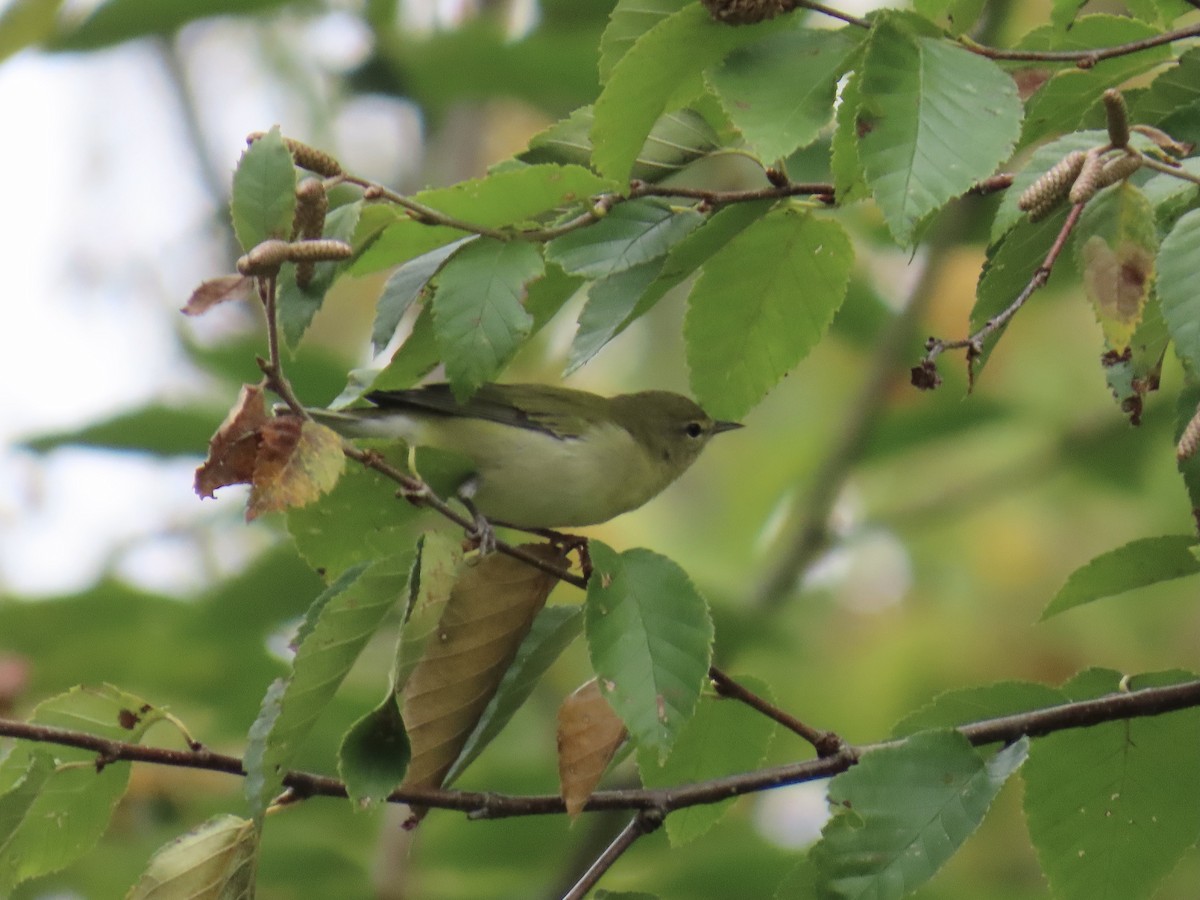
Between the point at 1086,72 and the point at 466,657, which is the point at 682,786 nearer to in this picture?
the point at 466,657

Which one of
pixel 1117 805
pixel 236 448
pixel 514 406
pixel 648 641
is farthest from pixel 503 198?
pixel 514 406

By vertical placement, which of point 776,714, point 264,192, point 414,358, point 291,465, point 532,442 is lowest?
point 532,442

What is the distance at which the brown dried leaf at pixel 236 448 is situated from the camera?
5.36 feet

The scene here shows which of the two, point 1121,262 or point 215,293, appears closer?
point 1121,262

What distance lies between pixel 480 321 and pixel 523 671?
19.5 inches

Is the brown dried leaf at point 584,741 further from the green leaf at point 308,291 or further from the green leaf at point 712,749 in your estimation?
the green leaf at point 308,291

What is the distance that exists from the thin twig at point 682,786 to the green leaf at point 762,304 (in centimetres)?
54

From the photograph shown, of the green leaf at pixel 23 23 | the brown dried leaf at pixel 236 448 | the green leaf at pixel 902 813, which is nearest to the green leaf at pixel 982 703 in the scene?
the green leaf at pixel 902 813

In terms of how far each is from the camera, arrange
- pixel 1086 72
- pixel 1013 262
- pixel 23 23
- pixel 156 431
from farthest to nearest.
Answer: pixel 156 431 < pixel 23 23 < pixel 1086 72 < pixel 1013 262

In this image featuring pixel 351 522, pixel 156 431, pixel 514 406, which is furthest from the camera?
pixel 156 431

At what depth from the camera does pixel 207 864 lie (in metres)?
1.95

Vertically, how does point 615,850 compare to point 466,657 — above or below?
below

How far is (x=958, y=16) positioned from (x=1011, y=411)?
3.11 meters

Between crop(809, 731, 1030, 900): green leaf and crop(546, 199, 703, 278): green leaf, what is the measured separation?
2.29 ft
